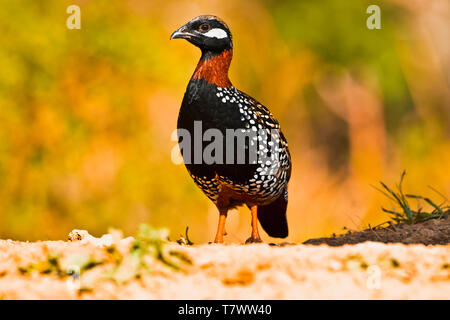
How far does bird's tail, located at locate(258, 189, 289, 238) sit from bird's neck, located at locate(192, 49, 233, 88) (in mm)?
1525

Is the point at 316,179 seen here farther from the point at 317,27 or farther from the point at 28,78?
the point at 28,78

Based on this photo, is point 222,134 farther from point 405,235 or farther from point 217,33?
point 405,235

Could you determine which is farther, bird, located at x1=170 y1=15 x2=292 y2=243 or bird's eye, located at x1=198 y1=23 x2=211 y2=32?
bird's eye, located at x1=198 y1=23 x2=211 y2=32

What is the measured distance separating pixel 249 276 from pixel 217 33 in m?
2.86

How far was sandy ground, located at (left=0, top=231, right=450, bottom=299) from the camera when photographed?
11.2 ft

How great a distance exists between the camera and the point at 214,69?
5.82 metres

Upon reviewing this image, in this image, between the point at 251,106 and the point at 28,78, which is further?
the point at 28,78

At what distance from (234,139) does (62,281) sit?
7.50ft

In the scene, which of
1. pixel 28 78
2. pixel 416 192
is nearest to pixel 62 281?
pixel 28 78

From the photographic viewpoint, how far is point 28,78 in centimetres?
1275

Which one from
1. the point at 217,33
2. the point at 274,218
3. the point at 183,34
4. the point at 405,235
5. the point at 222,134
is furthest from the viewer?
the point at 274,218

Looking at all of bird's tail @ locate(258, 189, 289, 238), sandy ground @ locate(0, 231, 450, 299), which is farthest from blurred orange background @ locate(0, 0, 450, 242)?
sandy ground @ locate(0, 231, 450, 299)

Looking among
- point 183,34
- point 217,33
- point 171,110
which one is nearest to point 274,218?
point 217,33

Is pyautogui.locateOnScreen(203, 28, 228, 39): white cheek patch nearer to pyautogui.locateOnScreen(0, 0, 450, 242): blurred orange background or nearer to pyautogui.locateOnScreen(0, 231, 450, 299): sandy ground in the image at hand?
pyautogui.locateOnScreen(0, 231, 450, 299): sandy ground
